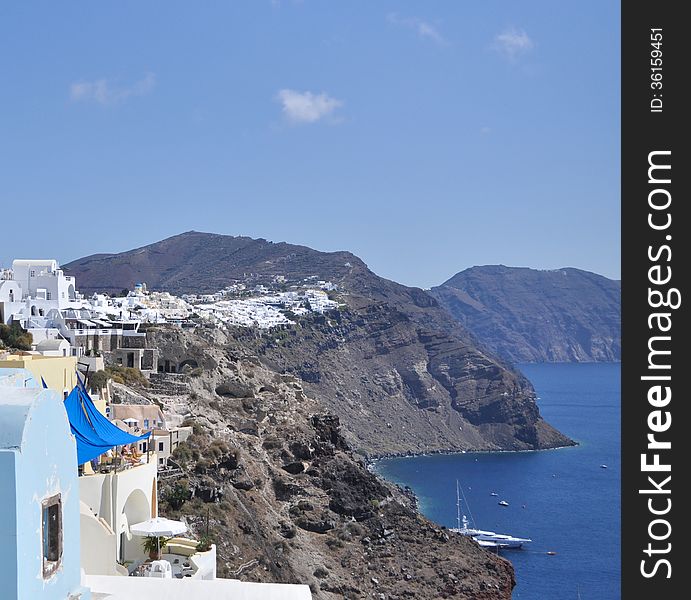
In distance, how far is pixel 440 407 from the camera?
10012cm

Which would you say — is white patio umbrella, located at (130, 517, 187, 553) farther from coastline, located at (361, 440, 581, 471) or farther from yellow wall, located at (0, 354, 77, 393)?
coastline, located at (361, 440, 581, 471)

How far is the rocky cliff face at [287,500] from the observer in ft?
92.2

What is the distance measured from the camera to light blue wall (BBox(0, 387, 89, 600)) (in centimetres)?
476

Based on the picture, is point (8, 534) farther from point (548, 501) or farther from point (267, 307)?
point (267, 307)

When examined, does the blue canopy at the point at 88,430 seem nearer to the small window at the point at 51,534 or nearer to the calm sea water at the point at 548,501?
the small window at the point at 51,534

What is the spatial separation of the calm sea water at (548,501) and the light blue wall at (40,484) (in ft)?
129

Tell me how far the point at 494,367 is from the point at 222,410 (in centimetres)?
7610

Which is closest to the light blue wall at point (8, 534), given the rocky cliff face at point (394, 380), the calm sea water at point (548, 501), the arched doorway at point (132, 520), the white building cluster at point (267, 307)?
the arched doorway at point (132, 520)

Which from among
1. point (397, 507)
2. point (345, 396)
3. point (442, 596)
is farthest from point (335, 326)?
point (442, 596)

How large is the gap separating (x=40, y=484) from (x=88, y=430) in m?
7.62

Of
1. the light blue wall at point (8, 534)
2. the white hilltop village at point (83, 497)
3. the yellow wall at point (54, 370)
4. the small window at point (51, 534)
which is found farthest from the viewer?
the yellow wall at point (54, 370)

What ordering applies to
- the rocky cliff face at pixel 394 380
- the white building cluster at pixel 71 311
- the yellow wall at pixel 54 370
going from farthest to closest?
the rocky cliff face at pixel 394 380 → the white building cluster at pixel 71 311 → the yellow wall at pixel 54 370

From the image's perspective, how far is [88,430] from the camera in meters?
12.4

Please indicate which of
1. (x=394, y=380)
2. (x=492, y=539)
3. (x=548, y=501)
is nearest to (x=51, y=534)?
(x=492, y=539)
